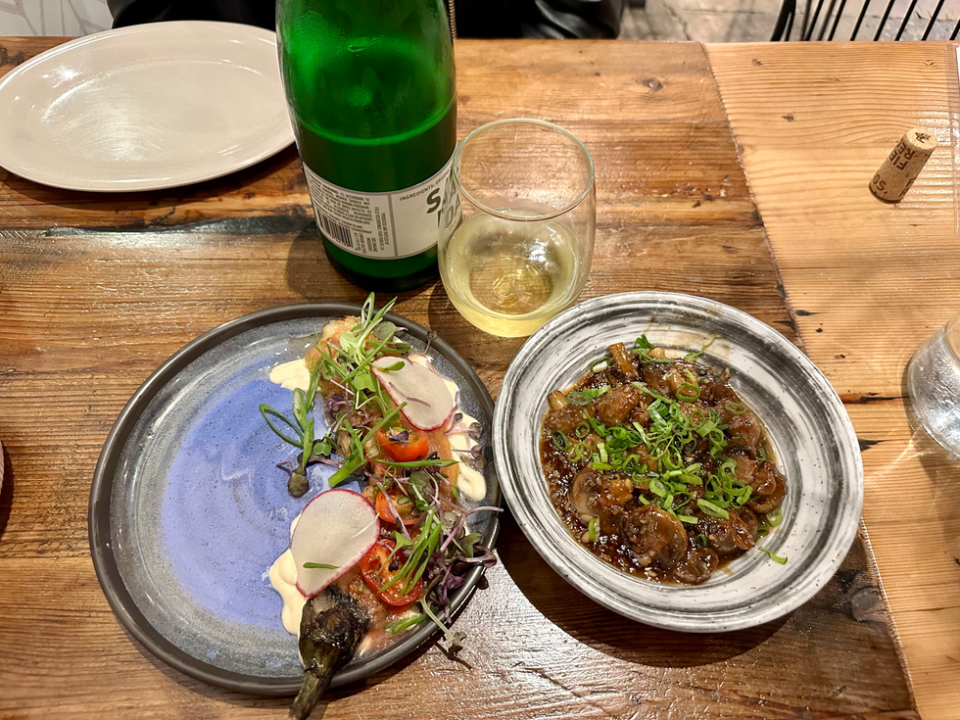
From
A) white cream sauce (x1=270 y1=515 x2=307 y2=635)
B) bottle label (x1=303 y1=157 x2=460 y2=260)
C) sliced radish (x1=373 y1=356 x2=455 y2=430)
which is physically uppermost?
bottle label (x1=303 y1=157 x2=460 y2=260)

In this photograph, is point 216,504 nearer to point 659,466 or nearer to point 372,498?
point 372,498

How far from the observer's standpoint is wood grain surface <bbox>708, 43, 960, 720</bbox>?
94 centimetres

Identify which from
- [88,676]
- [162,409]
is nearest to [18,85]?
[162,409]

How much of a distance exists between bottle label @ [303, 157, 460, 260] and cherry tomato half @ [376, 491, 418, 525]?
1.28ft

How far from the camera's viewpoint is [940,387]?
3.51 ft

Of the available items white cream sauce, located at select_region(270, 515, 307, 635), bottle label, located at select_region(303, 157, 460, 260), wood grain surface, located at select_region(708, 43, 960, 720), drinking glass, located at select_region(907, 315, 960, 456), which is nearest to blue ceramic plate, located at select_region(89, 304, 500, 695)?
white cream sauce, located at select_region(270, 515, 307, 635)

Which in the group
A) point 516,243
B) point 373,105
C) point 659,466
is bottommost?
point 659,466

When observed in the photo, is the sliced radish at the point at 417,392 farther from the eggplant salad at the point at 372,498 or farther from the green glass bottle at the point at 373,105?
the green glass bottle at the point at 373,105

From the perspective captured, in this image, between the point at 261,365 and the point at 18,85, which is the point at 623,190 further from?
the point at 18,85

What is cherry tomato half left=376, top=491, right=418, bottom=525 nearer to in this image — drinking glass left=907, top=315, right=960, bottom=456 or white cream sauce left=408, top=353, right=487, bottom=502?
white cream sauce left=408, top=353, right=487, bottom=502

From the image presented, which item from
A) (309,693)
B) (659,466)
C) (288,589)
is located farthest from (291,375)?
(659,466)

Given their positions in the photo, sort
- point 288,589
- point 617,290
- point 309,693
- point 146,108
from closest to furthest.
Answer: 1. point 309,693
2. point 288,589
3. point 617,290
4. point 146,108

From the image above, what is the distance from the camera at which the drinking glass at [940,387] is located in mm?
1047

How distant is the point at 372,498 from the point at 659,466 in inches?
15.9
